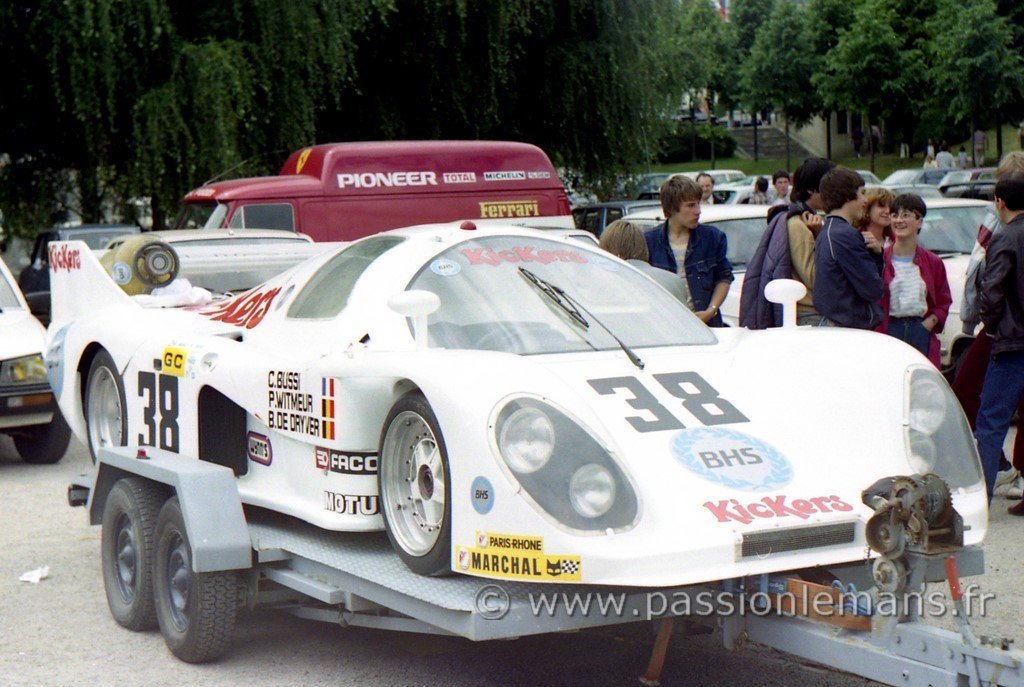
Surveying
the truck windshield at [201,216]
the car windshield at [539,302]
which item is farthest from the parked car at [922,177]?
the car windshield at [539,302]

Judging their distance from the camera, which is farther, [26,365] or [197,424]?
[26,365]

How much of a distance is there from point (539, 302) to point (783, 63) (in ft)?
155

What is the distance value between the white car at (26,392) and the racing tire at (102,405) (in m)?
2.90

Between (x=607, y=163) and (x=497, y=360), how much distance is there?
756 inches

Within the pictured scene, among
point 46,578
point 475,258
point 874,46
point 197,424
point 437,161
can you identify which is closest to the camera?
point 475,258

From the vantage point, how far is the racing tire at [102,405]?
279 inches

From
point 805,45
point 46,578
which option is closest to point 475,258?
point 46,578

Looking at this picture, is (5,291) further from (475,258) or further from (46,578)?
(475,258)

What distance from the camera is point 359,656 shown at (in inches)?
221

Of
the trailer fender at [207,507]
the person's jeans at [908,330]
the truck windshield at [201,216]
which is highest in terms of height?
the truck windshield at [201,216]


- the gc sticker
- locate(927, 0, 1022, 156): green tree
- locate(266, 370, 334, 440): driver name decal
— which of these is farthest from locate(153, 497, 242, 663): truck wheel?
locate(927, 0, 1022, 156): green tree

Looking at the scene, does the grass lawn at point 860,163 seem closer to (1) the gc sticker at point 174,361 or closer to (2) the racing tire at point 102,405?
(2) the racing tire at point 102,405

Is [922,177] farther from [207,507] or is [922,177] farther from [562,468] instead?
[562,468]

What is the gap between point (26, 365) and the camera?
33.4 feet
